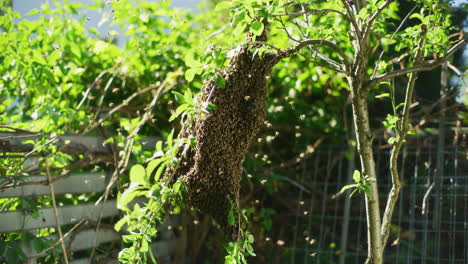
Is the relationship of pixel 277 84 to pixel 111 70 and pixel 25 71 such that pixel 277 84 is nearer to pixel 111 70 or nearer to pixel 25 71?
pixel 111 70

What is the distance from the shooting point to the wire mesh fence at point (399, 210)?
312 centimetres

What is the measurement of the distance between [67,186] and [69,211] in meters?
0.12

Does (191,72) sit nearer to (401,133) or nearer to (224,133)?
(224,133)

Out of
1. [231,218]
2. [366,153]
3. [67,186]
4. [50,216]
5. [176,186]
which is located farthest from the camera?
[67,186]

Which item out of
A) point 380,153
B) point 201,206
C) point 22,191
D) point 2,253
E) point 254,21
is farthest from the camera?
point 380,153

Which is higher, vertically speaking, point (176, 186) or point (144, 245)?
point (176, 186)

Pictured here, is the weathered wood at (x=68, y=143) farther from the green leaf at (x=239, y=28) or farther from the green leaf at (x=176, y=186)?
the green leaf at (x=239, y=28)

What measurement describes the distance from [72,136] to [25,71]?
42 centimetres

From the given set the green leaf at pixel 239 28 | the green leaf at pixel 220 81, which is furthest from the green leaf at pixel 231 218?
the green leaf at pixel 239 28

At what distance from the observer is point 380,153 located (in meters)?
3.36

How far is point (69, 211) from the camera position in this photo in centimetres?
265

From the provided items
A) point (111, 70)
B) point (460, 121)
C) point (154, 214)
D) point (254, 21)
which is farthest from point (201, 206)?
point (460, 121)

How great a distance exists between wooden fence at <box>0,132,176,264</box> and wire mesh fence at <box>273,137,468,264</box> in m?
1.11

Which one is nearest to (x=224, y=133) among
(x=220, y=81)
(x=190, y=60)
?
(x=220, y=81)
